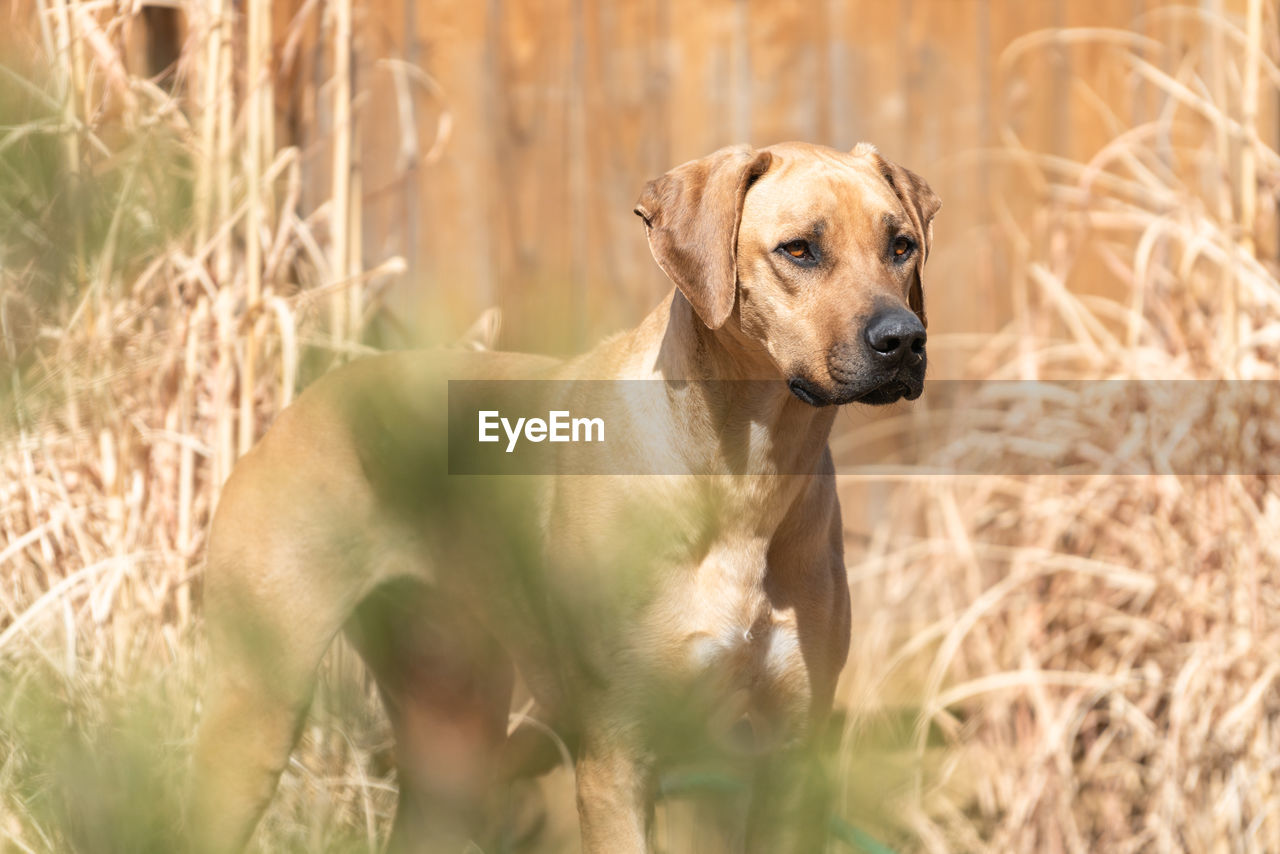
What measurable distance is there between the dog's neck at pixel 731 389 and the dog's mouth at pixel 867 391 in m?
0.15

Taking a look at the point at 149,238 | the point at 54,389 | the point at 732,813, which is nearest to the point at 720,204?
the point at 54,389

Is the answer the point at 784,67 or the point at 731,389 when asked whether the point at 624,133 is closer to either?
the point at 784,67

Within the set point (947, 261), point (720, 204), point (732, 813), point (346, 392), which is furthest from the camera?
point (947, 261)

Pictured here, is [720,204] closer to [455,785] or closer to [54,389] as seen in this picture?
[54,389]

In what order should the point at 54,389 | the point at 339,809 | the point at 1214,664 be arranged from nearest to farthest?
the point at 54,389, the point at 339,809, the point at 1214,664

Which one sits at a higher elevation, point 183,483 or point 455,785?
point 183,483

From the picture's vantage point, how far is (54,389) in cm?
130

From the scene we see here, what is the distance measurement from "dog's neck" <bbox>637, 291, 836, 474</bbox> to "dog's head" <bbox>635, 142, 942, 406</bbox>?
0.03 m

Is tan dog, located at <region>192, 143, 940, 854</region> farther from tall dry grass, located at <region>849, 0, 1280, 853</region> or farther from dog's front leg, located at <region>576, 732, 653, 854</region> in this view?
tall dry grass, located at <region>849, 0, 1280, 853</region>

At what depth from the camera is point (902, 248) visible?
7.53ft

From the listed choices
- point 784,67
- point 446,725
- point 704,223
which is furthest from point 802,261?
point 784,67

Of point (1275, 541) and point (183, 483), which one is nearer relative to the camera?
point (183, 483)

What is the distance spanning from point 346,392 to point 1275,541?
10.0ft

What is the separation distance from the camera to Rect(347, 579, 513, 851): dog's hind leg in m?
2.79
